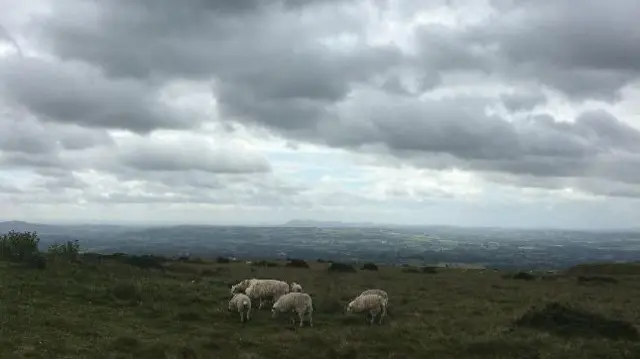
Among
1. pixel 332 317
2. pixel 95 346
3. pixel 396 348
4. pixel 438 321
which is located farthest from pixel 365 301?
pixel 95 346

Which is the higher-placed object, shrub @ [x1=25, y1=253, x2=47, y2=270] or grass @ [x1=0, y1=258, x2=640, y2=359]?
shrub @ [x1=25, y1=253, x2=47, y2=270]

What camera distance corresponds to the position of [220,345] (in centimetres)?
1775

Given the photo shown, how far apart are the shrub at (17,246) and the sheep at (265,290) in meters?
20.4

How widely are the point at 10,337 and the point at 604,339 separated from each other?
788 inches

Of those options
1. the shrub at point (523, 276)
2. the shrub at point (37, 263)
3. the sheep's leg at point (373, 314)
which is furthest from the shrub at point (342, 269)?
the sheep's leg at point (373, 314)

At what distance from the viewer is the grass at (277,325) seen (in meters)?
17.1

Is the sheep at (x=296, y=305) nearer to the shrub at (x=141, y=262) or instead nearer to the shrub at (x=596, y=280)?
the shrub at (x=141, y=262)

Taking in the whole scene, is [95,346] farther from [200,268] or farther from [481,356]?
[200,268]

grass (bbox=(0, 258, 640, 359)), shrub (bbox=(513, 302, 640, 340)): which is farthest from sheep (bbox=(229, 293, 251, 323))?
shrub (bbox=(513, 302, 640, 340))

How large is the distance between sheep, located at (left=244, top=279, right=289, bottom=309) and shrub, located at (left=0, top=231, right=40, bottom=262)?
20378mm

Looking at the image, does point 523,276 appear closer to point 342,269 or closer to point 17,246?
point 342,269

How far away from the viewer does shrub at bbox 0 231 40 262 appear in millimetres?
38328

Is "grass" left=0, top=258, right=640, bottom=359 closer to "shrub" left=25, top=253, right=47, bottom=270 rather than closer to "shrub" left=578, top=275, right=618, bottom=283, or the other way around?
"shrub" left=25, top=253, right=47, bottom=270

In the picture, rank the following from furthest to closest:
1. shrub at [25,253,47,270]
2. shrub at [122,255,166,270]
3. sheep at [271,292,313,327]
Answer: shrub at [122,255,166,270]
shrub at [25,253,47,270]
sheep at [271,292,313,327]
